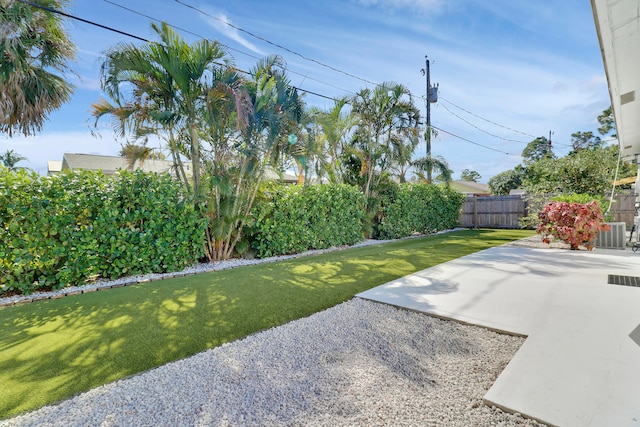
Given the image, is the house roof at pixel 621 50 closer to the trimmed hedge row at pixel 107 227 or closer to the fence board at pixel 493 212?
the trimmed hedge row at pixel 107 227

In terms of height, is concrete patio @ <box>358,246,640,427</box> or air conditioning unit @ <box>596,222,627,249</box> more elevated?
air conditioning unit @ <box>596,222,627,249</box>

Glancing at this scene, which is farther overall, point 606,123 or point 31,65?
point 606,123

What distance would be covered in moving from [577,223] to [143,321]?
27.9 feet

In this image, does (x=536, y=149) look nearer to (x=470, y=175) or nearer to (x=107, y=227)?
(x=470, y=175)

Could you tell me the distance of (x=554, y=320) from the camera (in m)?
2.84

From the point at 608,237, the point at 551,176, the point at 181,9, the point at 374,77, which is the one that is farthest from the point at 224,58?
the point at 551,176

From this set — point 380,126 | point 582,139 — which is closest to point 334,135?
Result: point 380,126

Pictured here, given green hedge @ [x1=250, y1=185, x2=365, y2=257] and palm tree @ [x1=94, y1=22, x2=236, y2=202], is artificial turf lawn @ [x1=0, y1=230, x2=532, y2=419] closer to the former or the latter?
green hedge @ [x1=250, y1=185, x2=365, y2=257]

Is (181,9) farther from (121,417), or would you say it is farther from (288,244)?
(121,417)

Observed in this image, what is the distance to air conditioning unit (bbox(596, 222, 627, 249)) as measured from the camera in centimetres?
718

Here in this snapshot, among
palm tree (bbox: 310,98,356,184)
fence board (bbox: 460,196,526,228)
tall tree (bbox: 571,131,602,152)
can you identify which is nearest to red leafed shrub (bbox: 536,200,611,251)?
palm tree (bbox: 310,98,356,184)

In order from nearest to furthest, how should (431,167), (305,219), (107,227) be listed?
(107,227) < (305,219) < (431,167)

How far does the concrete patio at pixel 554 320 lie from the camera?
1.68m

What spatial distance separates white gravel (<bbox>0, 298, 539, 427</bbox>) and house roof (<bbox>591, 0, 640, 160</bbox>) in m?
2.73
